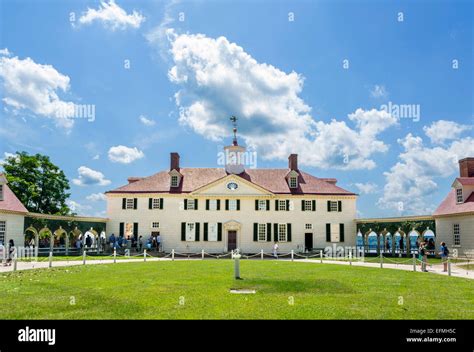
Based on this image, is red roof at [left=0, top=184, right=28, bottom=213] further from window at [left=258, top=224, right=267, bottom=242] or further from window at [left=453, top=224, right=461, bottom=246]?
window at [left=453, top=224, right=461, bottom=246]

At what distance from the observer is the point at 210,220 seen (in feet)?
122

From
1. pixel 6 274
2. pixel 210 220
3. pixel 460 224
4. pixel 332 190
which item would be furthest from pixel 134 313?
pixel 332 190

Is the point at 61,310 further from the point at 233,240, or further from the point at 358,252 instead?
the point at 358,252

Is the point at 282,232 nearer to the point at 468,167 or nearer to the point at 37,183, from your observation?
the point at 468,167

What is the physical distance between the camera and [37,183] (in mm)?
41156

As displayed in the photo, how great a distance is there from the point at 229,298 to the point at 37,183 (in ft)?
120

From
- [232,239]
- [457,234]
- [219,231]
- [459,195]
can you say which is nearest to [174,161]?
[219,231]

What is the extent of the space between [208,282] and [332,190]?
26.5 m

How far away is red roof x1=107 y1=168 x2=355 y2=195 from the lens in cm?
3803

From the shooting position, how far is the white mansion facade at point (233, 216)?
3694cm

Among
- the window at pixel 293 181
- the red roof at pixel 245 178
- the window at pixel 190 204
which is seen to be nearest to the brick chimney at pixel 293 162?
the red roof at pixel 245 178

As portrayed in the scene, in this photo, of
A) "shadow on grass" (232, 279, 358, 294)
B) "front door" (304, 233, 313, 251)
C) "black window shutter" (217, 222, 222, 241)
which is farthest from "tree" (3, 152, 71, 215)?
"shadow on grass" (232, 279, 358, 294)

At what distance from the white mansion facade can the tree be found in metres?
8.74
